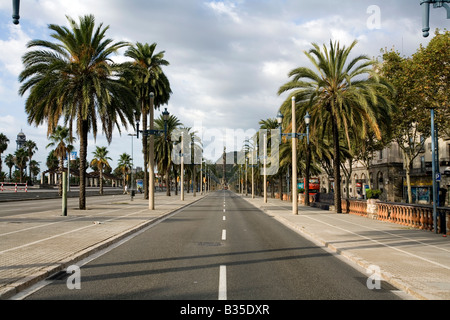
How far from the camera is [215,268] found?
306 inches

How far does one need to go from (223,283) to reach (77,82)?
777 inches

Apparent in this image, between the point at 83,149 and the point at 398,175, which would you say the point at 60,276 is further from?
the point at 398,175

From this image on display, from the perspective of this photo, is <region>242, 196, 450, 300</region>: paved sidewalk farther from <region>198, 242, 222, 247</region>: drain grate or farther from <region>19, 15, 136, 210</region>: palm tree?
<region>19, 15, 136, 210</region>: palm tree

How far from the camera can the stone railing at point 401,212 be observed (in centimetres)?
1486

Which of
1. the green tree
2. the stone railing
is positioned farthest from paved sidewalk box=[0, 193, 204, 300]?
the green tree

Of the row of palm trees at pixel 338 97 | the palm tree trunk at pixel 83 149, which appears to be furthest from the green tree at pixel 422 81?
the palm tree trunk at pixel 83 149

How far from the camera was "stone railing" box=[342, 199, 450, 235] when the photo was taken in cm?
1486

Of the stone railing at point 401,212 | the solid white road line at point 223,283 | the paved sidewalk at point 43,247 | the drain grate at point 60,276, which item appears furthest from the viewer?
the stone railing at point 401,212

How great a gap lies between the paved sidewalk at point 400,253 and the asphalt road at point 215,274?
47 cm

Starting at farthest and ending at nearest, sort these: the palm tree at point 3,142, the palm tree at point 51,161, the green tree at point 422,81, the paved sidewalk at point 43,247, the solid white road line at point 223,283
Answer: the palm tree at point 51,161 → the palm tree at point 3,142 → the green tree at point 422,81 → the paved sidewalk at point 43,247 → the solid white road line at point 223,283

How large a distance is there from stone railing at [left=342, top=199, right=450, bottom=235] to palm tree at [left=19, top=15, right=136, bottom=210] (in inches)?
621

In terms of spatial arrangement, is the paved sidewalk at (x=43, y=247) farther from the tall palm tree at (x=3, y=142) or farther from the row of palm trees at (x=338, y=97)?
the tall palm tree at (x=3, y=142)
